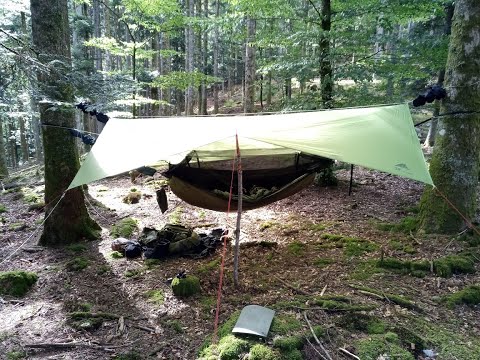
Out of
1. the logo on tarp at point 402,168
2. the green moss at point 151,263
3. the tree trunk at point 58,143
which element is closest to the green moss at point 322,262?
the logo on tarp at point 402,168

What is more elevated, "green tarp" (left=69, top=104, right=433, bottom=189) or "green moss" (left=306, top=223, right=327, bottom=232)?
"green tarp" (left=69, top=104, right=433, bottom=189)

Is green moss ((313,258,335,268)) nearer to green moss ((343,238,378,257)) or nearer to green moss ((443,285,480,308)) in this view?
green moss ((343,238,378,257))

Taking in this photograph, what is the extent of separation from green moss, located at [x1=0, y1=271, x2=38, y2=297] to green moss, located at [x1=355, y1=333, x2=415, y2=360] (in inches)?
95.8

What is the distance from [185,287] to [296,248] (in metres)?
1.23

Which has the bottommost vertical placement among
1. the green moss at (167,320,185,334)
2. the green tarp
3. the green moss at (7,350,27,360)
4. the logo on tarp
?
the green moss at (7,350,27,360)

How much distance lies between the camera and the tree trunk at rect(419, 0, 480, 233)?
9.42 feet

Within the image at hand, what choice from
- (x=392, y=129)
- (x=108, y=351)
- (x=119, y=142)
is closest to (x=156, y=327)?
(x=108, y=351)

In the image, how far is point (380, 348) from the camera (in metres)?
1.87

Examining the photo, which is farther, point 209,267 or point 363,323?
point 209,267

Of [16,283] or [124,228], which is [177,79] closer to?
[124,228]

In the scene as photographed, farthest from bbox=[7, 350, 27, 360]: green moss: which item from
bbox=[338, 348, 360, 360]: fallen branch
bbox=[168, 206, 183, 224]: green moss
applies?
bbox=[168, 206, 183, 224]: green moss

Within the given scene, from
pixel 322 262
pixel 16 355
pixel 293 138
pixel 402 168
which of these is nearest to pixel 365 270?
pixel 322 262

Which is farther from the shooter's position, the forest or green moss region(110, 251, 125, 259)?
green moss region(110, 251, 125, 259)

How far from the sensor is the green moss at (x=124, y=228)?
12.4 feet
